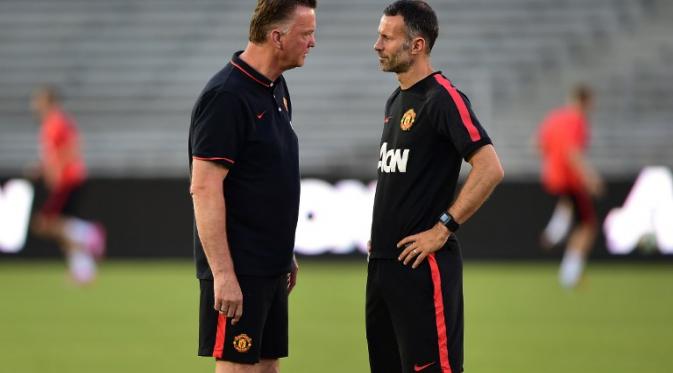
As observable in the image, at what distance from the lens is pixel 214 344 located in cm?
570

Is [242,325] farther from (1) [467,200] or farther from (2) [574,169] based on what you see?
(2) [574,169]

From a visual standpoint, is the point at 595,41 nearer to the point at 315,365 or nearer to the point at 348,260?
the point at 348,260

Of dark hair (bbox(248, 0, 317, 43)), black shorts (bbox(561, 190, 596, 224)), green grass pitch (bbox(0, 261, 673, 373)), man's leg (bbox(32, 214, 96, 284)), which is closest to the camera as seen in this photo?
dark hair (bbox(248, 0, 317, 43))

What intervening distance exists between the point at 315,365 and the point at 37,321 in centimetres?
387

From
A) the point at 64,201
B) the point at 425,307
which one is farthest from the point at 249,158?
the point at 64,201

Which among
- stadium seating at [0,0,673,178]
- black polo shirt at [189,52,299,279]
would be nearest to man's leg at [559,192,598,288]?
stadium seating at [0,0,673,178]

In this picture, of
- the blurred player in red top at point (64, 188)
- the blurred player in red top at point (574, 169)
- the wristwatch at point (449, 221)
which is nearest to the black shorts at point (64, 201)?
the blurred player in red top at point (64, 188)

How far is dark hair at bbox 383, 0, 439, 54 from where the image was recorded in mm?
5977

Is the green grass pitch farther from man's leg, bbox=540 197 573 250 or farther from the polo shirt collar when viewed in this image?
the polo shirt collar

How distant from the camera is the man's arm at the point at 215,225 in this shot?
554 cm

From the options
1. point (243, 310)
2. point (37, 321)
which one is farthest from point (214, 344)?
point (37, 321)

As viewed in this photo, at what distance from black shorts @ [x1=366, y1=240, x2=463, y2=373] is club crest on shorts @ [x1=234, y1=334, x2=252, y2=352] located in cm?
71

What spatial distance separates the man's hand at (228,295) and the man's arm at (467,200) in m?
0.81

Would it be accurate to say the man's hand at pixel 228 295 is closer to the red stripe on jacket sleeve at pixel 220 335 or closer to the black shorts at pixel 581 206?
the red stripe on jacket sleeve at pixel 220 335
